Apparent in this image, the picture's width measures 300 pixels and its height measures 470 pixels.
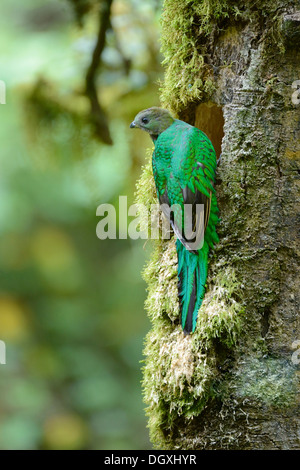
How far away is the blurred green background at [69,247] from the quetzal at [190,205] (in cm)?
132

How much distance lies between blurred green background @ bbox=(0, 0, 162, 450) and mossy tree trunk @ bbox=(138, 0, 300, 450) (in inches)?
49.6

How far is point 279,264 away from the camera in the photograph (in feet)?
6.95

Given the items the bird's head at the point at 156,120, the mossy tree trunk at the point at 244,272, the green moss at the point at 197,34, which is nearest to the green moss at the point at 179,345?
the mossy tree trunk at the point at 244,272

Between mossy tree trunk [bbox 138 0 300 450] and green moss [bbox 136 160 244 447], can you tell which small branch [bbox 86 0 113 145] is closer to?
mossy tree trunk [bbox 138 0 300 450]

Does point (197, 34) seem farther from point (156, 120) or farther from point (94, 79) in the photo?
point (94, 79)

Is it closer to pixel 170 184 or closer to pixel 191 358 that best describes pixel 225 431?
pixel 191 358

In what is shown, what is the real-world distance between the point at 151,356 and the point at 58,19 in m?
2.48

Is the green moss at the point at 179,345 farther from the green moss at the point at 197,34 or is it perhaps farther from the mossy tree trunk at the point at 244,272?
the green moss at the point at 197,34

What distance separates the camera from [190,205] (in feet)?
7.00

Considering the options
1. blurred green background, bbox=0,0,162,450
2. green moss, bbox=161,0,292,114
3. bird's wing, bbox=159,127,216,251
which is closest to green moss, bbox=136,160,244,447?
bird's wing, bbox=159,127,216,251

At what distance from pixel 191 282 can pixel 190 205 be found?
32cm

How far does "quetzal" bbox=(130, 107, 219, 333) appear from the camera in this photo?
2131mm

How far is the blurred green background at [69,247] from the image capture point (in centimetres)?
352
